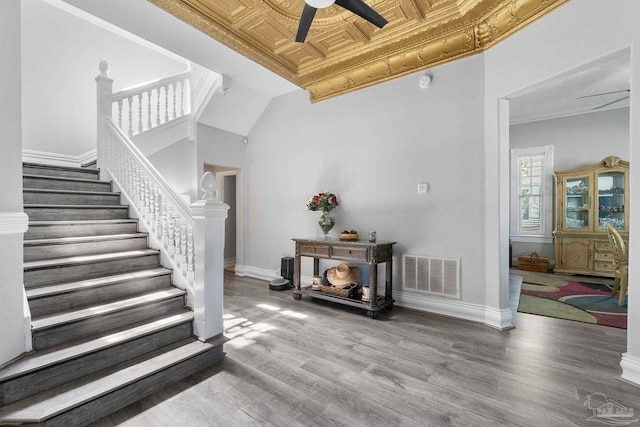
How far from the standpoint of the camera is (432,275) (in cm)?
341

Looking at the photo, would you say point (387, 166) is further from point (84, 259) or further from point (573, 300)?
point (84, 259)

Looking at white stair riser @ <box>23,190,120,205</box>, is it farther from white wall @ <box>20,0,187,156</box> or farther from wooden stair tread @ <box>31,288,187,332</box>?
white wall @ <box>20,0,187,156</box>

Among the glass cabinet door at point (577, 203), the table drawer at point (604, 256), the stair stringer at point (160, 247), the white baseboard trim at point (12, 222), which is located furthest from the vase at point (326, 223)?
Answer: the table drawer at point (604, 256)

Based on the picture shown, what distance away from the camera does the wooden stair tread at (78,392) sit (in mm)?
1444

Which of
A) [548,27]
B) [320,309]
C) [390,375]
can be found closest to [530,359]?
[390,375]

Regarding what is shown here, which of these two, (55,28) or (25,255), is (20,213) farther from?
(55,28)

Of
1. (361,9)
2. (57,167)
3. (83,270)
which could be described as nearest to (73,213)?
(83,270)

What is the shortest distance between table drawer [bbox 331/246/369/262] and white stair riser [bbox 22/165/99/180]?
10.8 ft

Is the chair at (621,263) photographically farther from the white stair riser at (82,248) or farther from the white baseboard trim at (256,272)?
the white stair riser at (82,248)

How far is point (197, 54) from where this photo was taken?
372 centimetres

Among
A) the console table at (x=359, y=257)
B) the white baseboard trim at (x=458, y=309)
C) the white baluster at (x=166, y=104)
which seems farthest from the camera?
the white baluster at (x=166, y=104)

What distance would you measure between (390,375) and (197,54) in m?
4.29

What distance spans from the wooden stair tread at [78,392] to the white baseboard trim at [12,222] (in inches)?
37.6

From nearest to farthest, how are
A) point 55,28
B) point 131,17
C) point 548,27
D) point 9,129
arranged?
point 9,129, point 548,27, point 131,17, point 55,28
